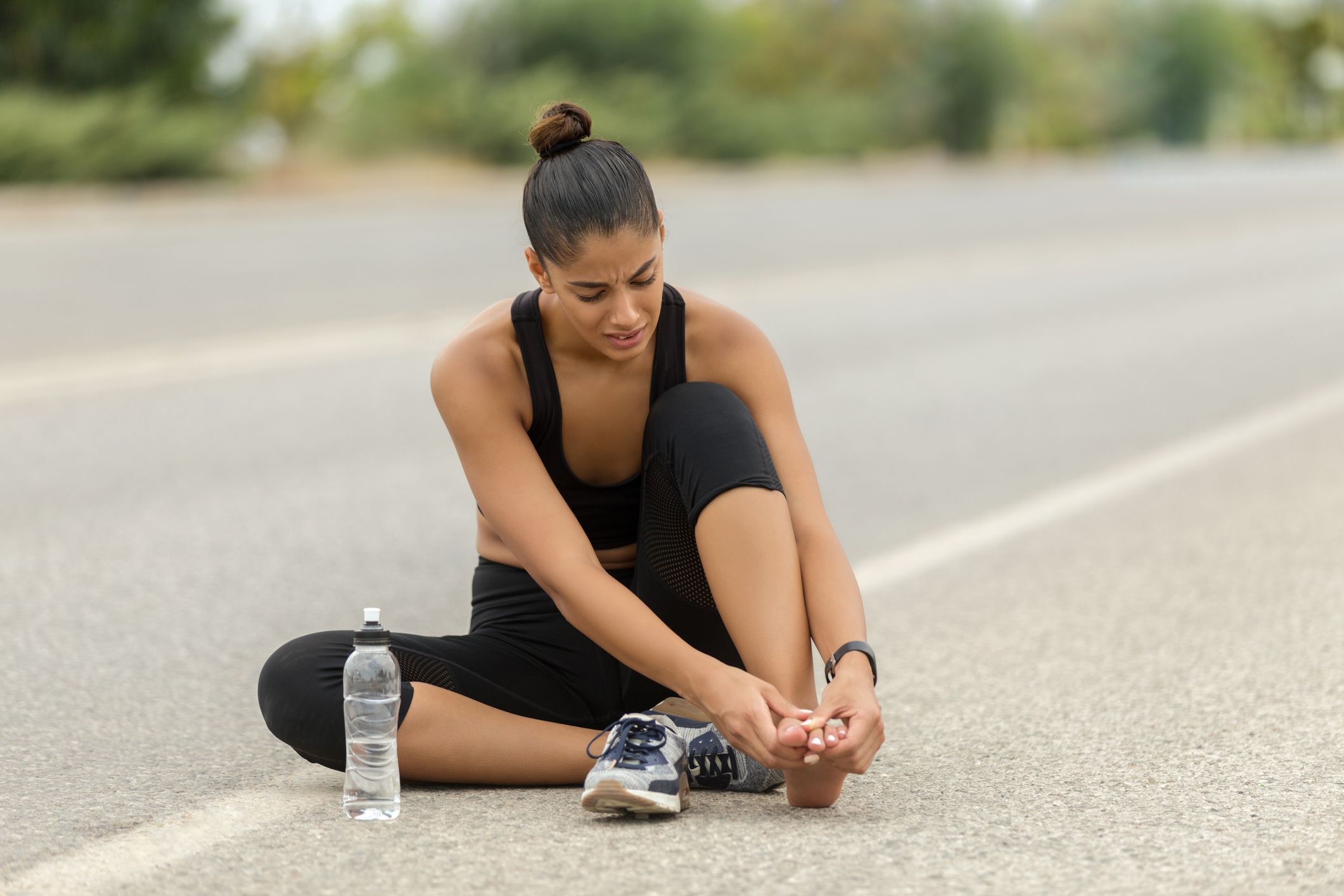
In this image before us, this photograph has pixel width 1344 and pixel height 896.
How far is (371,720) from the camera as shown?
3.53m

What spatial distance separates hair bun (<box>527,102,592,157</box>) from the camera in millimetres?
3621

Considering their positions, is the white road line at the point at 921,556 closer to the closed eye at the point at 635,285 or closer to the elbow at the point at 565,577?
the elbow at the point at 565,577

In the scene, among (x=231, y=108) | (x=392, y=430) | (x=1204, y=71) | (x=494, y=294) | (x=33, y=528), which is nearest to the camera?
(x=33, y=528)

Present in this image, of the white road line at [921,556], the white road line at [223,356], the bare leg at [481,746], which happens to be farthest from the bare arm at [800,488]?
the white road line at [223,356]

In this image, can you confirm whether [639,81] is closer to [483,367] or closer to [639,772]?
[483,367]

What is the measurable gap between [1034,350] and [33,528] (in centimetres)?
821

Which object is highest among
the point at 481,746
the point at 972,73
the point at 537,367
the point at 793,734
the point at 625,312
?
the point at 972,73

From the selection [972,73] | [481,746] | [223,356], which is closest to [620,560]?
[481,746]

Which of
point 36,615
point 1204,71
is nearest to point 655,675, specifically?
point 36,615

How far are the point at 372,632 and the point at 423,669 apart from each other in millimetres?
236

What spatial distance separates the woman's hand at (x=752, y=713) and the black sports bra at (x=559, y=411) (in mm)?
708

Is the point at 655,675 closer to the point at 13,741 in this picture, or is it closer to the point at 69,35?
the point at 13,741

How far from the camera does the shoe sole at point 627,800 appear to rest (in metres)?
3.32

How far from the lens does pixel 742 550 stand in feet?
11.3
